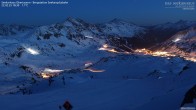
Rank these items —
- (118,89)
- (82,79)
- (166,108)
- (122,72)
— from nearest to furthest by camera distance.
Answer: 1. (166,108)
2. (118,89)
3. (82,79)
4. (122,72)

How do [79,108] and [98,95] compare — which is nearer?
[79,108]

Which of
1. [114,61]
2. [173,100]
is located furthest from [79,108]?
[114,61]

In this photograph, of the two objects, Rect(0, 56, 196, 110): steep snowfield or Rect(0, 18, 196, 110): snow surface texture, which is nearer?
Rect(0, 56, 196, 110): steep snowfield

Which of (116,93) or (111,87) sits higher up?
(111,87)

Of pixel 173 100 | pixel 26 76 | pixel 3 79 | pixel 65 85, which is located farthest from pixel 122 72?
pixel 173 100

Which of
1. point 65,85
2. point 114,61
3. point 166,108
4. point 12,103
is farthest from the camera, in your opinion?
point 114,61

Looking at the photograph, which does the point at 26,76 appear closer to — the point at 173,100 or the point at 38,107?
the point at 38,107

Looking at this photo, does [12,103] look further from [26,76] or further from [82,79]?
[26,76]

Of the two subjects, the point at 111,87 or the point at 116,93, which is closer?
the point at 116,93

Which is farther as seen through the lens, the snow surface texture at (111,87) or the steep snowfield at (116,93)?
the snow surface texture at (111,87)
